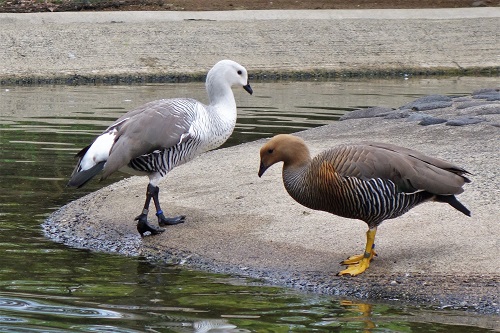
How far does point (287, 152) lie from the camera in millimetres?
7352

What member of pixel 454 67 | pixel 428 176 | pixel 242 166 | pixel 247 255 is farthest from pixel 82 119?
pixel 454 67

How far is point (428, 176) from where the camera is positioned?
7086 millimetres

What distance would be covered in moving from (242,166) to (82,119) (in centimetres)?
551

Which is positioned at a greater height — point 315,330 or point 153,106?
point 153,106

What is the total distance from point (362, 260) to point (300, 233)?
1.10 m

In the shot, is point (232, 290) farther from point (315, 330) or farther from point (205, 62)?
point (205, 62)

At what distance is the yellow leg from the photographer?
712cm

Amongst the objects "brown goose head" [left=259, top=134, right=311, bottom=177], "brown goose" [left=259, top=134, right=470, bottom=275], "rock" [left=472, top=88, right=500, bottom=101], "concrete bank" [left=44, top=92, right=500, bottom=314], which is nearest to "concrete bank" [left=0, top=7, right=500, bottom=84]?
"rock" [left=472, top=88, right=500, bottom=101]

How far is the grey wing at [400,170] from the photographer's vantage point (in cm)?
706

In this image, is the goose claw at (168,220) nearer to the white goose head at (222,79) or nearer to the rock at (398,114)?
the white goose head at (222,79)

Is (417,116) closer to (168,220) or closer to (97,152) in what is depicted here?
(168,220)

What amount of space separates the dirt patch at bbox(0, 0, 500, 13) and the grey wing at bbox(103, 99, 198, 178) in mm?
17366

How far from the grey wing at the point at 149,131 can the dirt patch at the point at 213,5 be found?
1737cm

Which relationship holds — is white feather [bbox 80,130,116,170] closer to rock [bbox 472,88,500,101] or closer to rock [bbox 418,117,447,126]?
rock [bbox 418,117,447,126]
